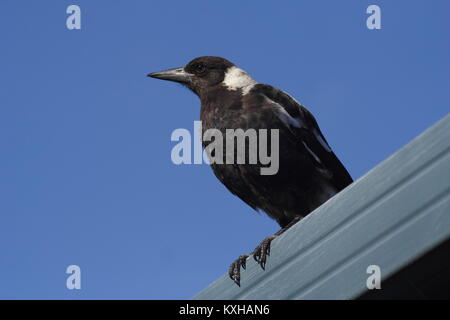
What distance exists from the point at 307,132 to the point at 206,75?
1.21 metres

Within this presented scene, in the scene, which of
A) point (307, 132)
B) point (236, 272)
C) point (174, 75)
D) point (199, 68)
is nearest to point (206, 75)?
point (199, 68)

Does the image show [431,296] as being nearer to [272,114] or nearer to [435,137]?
[435,137]

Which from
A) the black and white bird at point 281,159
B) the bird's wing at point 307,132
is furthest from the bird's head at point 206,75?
the bird's wing at point 307,132

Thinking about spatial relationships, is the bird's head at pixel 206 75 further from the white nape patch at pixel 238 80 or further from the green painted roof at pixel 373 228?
the green painted roof at pixel 373 228

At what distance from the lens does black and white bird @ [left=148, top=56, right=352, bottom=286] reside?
4.22 metres

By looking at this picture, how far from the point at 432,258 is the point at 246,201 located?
2792mm

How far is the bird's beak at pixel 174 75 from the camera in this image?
18.4ft

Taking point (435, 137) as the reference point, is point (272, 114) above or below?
above

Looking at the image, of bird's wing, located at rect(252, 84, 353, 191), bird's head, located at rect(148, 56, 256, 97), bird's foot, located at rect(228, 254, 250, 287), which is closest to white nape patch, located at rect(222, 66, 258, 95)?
bird's head, located at rect(148, 56, 256, 97)

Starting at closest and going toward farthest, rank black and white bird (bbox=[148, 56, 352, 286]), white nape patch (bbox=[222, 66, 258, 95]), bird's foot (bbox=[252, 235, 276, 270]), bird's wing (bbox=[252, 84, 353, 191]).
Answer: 1. bird's foot (bbox=[252, 235, 276, 270])
2. black and white bird (bbox=[148, 56, 352, 286])
3. bird's wing (bbox=[252, 84, 353, 191])
4. white nape patch (bbox=[222, 66, 258, 95])

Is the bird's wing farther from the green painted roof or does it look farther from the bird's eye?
the green painted roof
